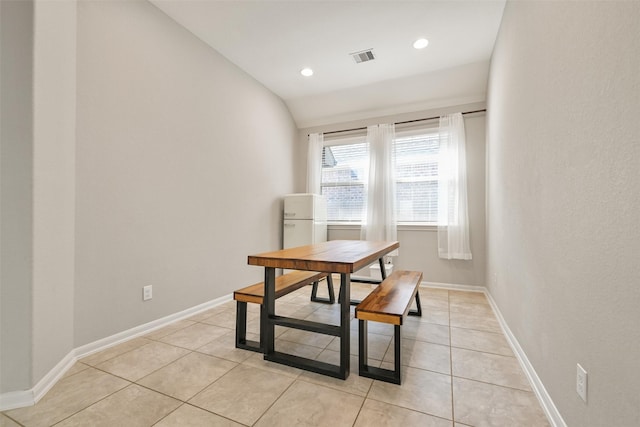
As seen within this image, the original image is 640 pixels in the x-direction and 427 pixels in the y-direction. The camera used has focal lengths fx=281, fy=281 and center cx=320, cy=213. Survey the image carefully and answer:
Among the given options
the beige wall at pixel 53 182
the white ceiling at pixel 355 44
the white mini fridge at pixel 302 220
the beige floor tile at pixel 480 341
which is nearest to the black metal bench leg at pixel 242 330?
the beige wall at pixel 53 182

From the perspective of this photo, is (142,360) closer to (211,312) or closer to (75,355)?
(75,355)

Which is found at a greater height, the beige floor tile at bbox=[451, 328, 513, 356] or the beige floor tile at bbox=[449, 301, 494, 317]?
the beige floor tile at bbox=[451, 328, 513, 356]

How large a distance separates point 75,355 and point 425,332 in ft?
8.60

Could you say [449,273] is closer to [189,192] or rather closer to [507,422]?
[507,422]

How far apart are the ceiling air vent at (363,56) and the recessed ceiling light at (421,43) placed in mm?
475

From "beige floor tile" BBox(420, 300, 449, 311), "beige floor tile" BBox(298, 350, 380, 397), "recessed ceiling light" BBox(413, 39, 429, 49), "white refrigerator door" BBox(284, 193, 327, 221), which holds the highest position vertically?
"recessed ceiling light" BBox(413, 39, 429, 49)

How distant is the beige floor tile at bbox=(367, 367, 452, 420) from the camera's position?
144 cm

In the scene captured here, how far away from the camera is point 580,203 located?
111cm

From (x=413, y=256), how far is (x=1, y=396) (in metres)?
4.04

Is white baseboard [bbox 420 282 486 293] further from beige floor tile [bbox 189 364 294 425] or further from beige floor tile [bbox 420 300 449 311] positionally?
beige floor tile [bbox 189 364 294 425]

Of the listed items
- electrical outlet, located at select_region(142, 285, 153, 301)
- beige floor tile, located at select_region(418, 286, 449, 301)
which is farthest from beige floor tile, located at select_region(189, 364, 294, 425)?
beige floor tile, located at select_region(418, 286, 449, 301)

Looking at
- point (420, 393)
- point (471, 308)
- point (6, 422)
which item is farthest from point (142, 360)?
point (471, 308)

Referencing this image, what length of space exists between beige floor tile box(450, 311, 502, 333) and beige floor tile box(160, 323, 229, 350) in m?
2.13

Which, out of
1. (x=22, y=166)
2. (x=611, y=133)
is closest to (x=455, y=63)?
(x=611, y=133)
